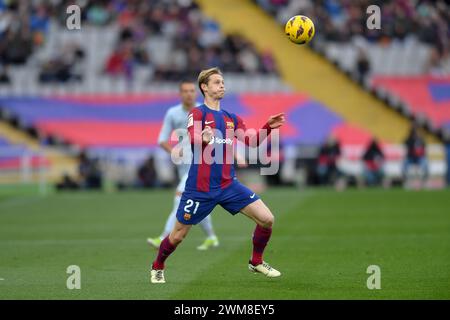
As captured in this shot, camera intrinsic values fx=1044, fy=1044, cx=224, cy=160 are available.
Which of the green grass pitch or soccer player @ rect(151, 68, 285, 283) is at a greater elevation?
soccer player @ rect(151, 68, 285, 283)

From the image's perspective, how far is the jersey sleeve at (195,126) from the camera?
11461 millimetres

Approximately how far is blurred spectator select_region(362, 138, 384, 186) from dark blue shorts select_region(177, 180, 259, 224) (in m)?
21.2

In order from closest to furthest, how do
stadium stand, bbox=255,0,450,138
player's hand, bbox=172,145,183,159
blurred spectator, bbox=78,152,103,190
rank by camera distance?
player's hand, bbox=172,145,183,159
blurred spectator, bbox=78,152,103,190
stadium stand, bbox=255,0,450,138

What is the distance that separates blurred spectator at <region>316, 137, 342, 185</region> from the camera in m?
33.0

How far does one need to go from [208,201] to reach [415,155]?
21713 mm

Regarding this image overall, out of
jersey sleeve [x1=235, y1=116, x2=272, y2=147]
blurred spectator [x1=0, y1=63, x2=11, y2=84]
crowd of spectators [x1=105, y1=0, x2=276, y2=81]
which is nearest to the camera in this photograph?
jersey sleeve [x1=235, y1=116, x2=272, y2=147]

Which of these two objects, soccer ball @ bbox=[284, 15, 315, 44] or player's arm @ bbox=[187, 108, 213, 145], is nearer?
player's arm @ bbox=[187, 108, 213, 145]

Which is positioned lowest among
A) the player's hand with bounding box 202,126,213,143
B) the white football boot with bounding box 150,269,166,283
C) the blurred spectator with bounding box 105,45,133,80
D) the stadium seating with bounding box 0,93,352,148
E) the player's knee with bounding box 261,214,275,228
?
the white football boot with bounding box 150,269,166,283

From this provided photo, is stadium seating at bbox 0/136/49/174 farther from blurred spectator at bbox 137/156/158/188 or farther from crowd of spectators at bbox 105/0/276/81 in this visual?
crowd of spectators at bbox 105/0/276/81

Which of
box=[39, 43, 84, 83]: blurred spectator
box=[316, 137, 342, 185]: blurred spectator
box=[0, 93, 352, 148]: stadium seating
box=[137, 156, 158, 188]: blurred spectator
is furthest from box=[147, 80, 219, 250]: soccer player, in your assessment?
box=[39, 43, 84, 83]: blurred spectator

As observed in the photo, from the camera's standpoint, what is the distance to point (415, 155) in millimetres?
32719
